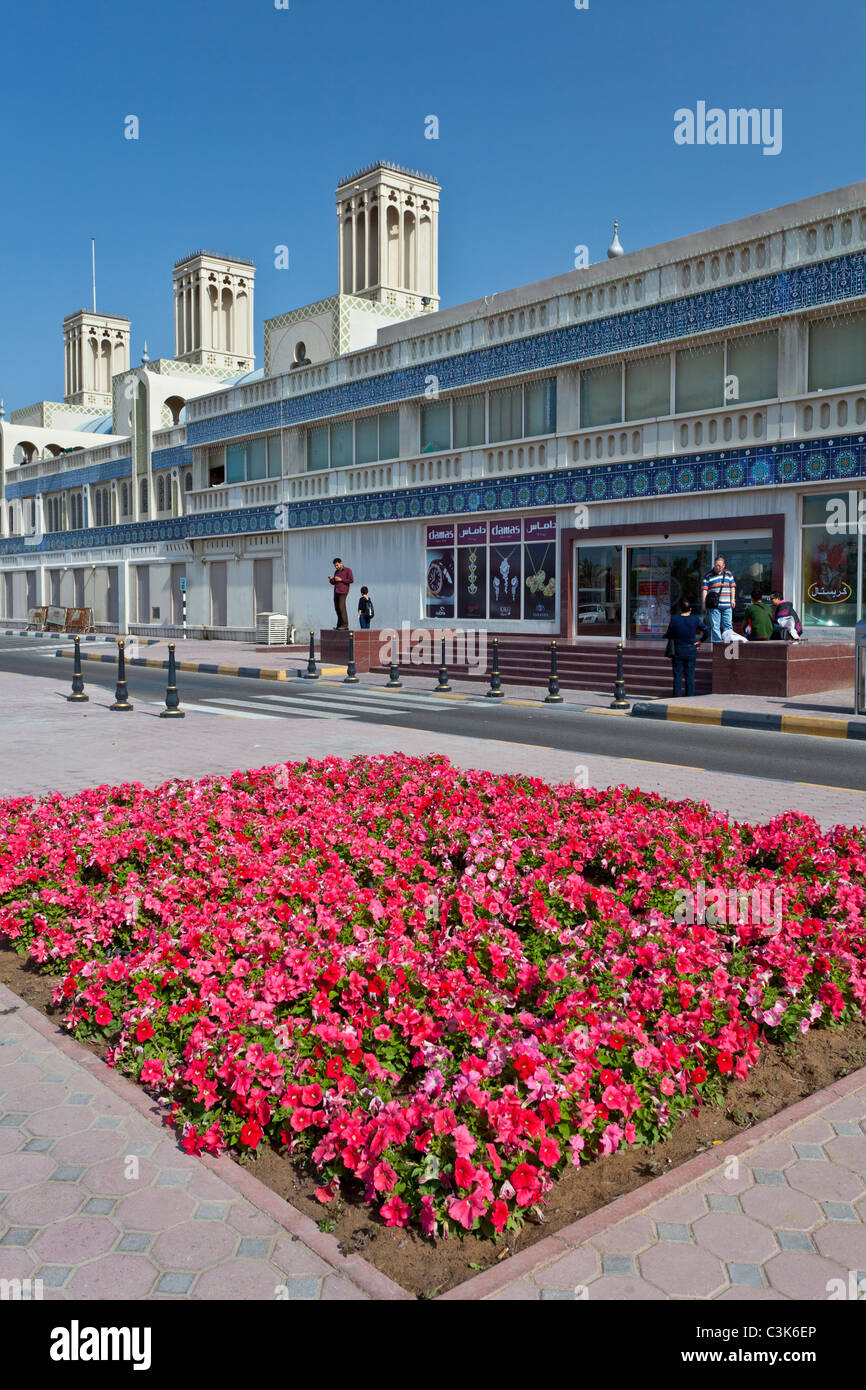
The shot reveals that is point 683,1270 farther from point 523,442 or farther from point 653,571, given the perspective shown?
point 523,442

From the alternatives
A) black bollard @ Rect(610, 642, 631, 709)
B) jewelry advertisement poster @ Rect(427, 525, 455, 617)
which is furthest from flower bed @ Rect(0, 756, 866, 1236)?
jewelry advertisement poster @ Rect(427, 525, 455, 617)

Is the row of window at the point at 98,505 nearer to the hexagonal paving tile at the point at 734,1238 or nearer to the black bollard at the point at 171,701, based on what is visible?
the black bollard at the point at 171,701

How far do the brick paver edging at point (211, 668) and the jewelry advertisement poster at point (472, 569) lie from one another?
5.49m

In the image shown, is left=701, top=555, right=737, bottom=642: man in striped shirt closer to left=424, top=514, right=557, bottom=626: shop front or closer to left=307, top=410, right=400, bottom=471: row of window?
left=424, top=514, right=557, bottom=626: shop front

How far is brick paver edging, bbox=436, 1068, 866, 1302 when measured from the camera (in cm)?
268

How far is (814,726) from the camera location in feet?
46.9

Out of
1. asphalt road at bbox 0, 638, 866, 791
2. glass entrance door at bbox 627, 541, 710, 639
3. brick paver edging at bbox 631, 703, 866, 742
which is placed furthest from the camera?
glass entrance door at bbox 627, 541, 710, 639

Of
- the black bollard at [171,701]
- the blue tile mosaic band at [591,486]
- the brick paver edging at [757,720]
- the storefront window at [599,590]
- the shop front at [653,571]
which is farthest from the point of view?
the storefront window at [599,590]

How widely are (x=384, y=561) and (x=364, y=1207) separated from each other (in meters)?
27.8

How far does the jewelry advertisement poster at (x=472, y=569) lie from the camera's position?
1063 inches

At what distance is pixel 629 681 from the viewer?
2020 centimetres

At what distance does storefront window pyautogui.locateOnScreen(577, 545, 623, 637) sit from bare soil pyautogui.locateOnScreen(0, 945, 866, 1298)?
19.6 m

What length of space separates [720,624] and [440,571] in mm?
10603

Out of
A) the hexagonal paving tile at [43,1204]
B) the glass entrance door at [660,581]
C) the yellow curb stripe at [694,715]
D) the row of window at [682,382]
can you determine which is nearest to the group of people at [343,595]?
the row of window at [682,382]
